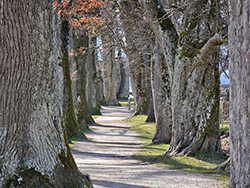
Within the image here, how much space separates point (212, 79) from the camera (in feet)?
24.8

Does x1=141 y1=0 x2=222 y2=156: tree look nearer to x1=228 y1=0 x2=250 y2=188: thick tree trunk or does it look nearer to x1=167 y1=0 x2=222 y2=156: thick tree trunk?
x1=167 y1=0 x2=222 y2=156: thick tree trunk

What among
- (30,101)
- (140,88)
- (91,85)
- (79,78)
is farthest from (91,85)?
(30,101)

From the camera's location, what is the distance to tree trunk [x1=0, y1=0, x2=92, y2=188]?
3.84 meters

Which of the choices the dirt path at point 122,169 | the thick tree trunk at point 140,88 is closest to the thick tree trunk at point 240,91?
the dirt path at point 122,169

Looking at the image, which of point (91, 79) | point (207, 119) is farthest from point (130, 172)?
point (91, 79)

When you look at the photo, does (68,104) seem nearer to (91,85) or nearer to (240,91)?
(240,91)

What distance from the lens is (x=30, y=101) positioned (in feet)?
13.2

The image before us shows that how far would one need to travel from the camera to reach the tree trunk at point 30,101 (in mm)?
3844

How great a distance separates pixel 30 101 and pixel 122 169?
12.8 ft

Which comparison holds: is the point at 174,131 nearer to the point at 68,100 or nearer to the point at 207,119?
the point at 207,119

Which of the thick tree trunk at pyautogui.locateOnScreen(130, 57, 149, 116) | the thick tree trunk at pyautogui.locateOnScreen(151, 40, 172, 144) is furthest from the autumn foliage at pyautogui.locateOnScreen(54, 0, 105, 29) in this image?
the thick tree trunk at pyautogui.locateOnScreen(130, 57, 149, 116)

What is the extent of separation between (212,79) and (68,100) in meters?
6.26

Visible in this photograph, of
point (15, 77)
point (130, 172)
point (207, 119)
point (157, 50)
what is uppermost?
point (157, 50)

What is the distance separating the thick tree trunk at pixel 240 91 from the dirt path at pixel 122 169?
4.92 feet
